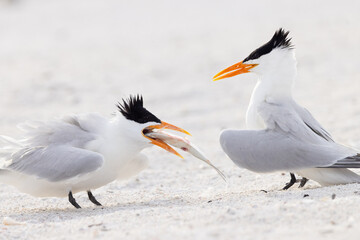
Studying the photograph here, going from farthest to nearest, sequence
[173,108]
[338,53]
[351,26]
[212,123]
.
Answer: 1. [351,26]
2. [338,53]
3. [173,108]
4. [212,123]

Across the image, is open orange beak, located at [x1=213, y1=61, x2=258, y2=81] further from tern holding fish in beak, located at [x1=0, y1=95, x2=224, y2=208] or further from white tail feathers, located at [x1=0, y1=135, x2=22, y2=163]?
white tail feathers, located at [x1=0, y1=135, x2=22, y2=163]

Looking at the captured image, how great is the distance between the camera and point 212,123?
8781 mm

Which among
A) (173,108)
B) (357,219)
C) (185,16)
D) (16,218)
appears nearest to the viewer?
(357,219)

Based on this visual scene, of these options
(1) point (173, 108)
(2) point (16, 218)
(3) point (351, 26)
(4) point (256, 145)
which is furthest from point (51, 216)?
(3) point (351, 26)

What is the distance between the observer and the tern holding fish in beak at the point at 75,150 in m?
4.98

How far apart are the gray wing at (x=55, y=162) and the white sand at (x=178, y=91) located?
1.01 ft

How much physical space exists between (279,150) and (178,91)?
5.52 meters

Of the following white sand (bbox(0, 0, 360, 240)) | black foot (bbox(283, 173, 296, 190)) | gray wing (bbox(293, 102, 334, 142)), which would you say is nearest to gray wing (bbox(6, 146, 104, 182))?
white sand (bbox(0, 0, 360, 240))

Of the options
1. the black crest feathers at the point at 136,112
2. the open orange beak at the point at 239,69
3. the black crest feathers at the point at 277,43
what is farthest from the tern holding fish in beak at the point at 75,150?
the black crest feathers at the point at 277,43

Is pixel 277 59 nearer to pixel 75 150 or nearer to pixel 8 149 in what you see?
pixel 75 150

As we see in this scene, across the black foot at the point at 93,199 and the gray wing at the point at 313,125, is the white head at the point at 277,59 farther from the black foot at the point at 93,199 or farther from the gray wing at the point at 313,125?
the black foot at the point at 93,199

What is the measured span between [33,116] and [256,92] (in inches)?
175

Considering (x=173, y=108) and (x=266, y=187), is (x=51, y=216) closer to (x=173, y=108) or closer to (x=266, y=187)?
(x=266, y=187)

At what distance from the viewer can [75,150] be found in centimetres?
501
